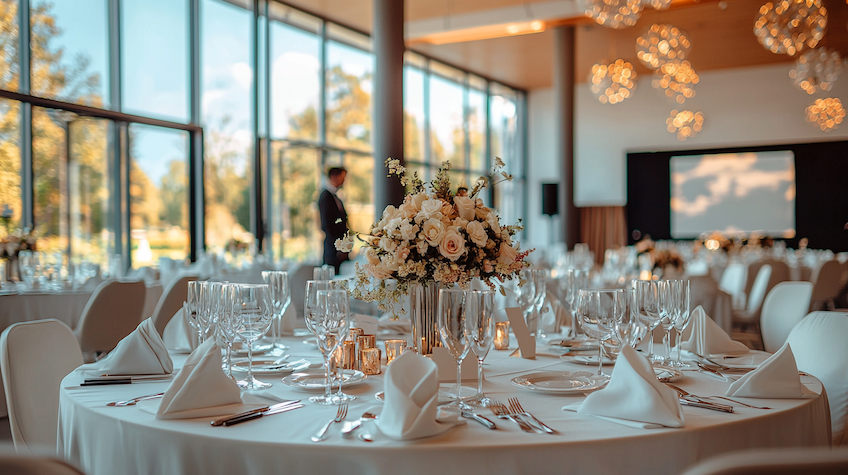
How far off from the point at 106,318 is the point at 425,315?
3.00m

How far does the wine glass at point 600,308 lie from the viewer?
66.0 inches

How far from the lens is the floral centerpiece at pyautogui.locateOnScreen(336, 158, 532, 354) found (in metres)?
1.88

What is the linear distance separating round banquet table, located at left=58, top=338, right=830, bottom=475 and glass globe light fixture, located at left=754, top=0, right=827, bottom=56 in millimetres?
4624

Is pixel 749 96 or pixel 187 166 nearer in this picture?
pixel 187 166

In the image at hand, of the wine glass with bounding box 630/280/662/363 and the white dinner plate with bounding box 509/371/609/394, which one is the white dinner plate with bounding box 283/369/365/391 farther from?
the wine glass with bounding box 630/280/662/363

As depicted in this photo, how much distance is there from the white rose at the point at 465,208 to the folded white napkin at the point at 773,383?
84 cm

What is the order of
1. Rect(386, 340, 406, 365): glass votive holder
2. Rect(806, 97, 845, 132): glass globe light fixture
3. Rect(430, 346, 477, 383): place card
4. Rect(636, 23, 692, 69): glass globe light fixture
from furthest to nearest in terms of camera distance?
Rect(806, 97, 845, 132): glass globe light fixture < Rect(636, 23, 692, 69): glass globe light fixture < Rect(386, 340, 406, 365): glass votive holder < Rect(430, 346, 477, 383): place card

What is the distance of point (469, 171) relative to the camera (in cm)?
1444

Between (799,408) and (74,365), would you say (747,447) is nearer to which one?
(799,408)

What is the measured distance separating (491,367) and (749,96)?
14324 millimetres

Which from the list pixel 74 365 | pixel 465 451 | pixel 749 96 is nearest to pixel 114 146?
pixel 74 365

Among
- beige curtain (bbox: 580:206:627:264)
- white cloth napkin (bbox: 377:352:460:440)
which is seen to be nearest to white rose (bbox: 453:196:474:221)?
white cloth napkin (bbox: 377:352:460:440)

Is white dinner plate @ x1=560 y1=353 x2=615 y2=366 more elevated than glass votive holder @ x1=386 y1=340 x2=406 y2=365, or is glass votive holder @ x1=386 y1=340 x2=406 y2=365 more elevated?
glass votive holder @ x1=386 y1=340 x2=406 y2=365

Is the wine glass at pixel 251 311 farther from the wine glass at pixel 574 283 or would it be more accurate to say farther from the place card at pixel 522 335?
the wine glass at pixel 574 283
